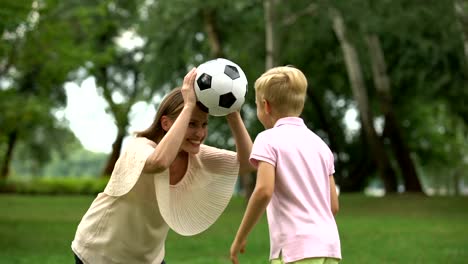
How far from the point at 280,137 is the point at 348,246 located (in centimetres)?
1007

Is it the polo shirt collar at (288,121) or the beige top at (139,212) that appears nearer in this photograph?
the polo shirt collar at (288,121)

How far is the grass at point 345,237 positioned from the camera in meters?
12.0

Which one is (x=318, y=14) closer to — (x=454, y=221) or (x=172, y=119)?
(x=454, y=221)

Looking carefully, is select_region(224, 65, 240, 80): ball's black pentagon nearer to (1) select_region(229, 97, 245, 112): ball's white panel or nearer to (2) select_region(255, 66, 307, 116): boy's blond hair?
(1) select_region(229, 97, 245, 112): ball's white panel

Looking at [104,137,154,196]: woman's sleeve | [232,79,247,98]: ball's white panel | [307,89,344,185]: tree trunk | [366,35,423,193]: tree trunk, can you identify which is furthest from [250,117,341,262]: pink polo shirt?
[307,89,344,185]: tree trunk

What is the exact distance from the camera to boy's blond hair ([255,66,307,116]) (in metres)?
4.17

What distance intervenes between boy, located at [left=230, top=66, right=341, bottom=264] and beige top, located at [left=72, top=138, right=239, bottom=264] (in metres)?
0.49

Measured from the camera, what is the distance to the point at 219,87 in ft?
14.7

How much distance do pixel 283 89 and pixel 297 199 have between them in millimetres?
550

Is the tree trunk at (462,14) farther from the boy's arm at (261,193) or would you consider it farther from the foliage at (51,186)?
the foliage at (51,186)

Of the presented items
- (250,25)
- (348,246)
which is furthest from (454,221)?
(250,25)

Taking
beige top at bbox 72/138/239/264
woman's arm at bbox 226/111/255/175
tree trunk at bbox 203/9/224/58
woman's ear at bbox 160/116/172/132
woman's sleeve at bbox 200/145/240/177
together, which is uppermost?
tree trunk at bbox 203/9/224/58

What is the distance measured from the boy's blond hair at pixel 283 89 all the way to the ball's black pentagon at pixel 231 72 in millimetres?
500

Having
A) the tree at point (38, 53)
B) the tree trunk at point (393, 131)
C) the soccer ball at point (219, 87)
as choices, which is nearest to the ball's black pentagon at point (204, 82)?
the soccer ball at point (219, 87)
